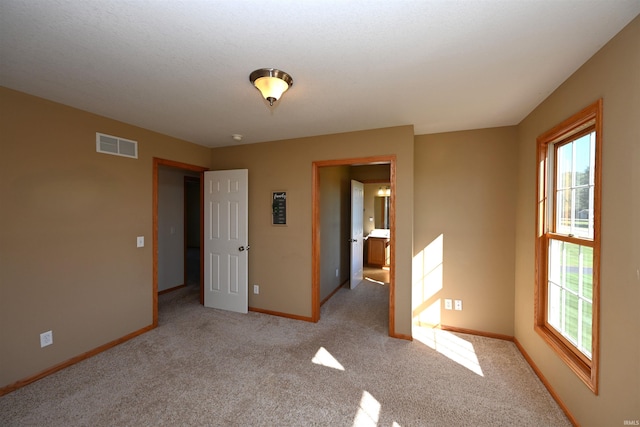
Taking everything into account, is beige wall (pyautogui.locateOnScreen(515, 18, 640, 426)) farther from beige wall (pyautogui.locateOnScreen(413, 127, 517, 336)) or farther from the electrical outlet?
the electrical outlet

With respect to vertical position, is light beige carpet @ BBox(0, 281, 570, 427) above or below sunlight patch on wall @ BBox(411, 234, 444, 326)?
below

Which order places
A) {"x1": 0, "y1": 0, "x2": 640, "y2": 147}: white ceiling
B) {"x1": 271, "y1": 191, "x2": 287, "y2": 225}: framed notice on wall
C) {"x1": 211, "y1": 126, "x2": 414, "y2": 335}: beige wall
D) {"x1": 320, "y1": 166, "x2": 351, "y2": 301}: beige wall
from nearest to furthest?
{"x1": 0, "y1": 0, "x2": 640, "y2": 147}: white ceiling < {"x1": 211, "y1": 126, "x2": 414, "y2": 335}: beige wall < {"x1": 271, "y1": 191, "x2": 287, "y2": 225}: framed notice on wall < {"x1": 320, "y1": 166, "x2": 351, "y2": 301}: beige wall

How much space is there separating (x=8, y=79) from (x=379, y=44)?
2.68m

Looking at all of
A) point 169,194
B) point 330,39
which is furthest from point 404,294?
point 169,194

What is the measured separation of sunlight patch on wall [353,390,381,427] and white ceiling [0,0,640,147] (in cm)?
243

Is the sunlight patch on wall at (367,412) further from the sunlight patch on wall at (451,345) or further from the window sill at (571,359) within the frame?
the window sill at (571,359)

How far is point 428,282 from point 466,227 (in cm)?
82

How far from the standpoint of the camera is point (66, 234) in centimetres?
240

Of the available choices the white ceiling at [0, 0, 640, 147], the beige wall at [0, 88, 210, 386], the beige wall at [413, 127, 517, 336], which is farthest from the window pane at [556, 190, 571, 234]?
the beige wall at [0, 88, 210, 386]

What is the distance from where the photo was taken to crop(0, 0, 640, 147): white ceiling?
4.09 feet

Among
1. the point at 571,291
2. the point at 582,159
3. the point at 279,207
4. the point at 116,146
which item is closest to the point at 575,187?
the point at 582,159

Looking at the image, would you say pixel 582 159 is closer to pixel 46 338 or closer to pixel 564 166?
pixel 564 166

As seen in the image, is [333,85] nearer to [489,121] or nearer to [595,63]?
[595,63]

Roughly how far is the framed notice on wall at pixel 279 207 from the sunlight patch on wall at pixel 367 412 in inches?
86.6
